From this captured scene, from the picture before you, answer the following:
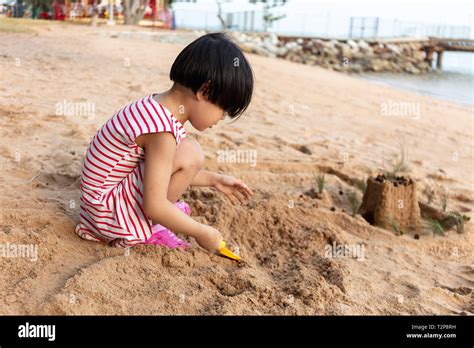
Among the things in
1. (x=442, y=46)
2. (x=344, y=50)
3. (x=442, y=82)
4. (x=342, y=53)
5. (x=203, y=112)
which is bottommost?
(x=442, y=82)

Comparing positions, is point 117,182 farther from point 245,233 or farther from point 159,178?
point 245,233

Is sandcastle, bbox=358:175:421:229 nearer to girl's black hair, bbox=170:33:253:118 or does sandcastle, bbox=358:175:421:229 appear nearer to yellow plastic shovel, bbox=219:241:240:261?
yellow plastic shovel, bbox=219:241:240:261

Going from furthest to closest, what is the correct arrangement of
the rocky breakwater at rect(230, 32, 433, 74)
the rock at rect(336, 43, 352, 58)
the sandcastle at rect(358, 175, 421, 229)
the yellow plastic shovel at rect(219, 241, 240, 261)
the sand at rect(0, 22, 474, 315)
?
the rock at rect(336, 43, 352, 58), the rocky breakwater at rect(230, 32, 433, 74), the sandcastle at rect(358, 175, 421, 229), the yellow plastic shovel at rect(219, 241, 240, 261), the sand at rect(0, 22, 474, 315)

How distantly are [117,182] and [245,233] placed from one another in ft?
2.70

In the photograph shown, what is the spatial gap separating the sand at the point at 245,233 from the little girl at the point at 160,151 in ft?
0.48

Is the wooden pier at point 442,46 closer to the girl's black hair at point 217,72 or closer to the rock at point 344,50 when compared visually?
the rock at point 344,50

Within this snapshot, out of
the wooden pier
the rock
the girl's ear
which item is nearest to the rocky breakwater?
the rock

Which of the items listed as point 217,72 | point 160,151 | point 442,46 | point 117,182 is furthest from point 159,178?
point 442,46

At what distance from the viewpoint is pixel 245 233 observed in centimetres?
293

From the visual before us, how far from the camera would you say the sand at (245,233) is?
7.06ft

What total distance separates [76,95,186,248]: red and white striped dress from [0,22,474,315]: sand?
0.39 ft

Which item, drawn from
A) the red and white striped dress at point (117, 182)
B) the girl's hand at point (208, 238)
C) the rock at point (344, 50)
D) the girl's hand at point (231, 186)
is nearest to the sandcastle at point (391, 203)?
the girl's hand at point (231, 186)

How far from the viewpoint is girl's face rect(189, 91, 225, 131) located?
225 cm
